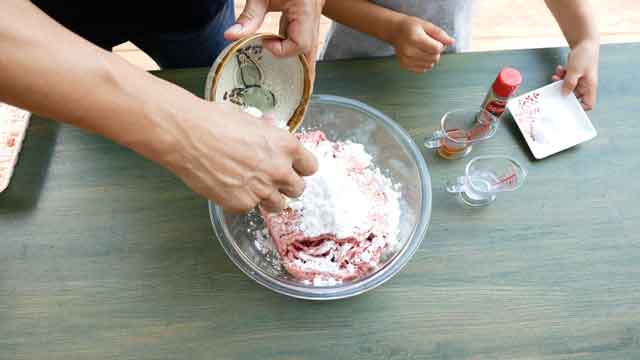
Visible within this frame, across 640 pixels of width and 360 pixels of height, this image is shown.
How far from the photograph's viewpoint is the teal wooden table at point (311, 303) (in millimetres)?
770

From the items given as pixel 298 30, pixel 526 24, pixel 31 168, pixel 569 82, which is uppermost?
pixel 298 30

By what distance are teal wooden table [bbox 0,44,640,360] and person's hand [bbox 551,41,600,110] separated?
0.08 meters

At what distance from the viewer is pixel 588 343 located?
2.56 ft

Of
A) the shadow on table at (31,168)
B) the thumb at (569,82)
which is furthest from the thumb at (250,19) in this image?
the thumb at (569,82)

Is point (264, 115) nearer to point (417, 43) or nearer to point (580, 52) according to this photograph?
point (417, 43)

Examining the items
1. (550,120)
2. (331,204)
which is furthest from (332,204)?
(550,120)

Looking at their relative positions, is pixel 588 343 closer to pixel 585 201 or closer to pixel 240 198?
pixel 585 201

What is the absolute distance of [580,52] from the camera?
Answer: 0.97 m

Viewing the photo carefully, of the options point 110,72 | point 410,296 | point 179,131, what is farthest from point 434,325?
point 110,72

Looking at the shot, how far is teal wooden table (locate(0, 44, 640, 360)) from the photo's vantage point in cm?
77

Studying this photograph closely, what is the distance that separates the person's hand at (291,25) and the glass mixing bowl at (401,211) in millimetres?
200

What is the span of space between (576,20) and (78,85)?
1000 millimetres

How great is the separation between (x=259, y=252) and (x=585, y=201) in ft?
2.13

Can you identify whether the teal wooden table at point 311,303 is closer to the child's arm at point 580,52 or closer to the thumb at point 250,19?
the child's arm at point 580,52
